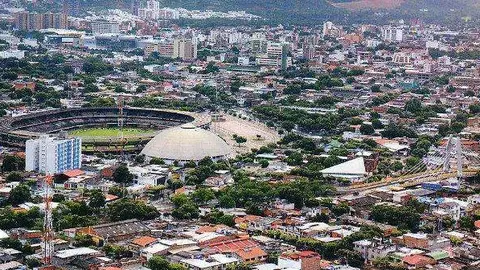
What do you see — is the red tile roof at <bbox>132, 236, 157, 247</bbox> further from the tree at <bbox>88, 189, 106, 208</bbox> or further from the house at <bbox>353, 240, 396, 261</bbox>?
the house at <bbox>353, 240, 396, 261</bbox>

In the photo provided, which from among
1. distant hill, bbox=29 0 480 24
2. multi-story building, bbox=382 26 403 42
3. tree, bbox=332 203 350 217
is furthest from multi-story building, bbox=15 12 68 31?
tree, bbox=332 203 350 217

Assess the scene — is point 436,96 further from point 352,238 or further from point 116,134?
point 352,238

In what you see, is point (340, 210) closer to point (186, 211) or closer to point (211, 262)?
point (186, 211)

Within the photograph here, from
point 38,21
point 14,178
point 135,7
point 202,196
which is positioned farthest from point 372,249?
point 135,7

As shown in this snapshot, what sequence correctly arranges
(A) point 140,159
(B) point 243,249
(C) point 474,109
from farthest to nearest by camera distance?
(C) point 474,109
(A) point 140,159
(B) point 243,249

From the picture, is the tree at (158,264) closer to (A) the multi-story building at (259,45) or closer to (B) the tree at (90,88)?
(B) the tree at (90,88)

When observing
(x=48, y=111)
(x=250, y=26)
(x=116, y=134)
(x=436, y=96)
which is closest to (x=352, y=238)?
(x=116, y=134)

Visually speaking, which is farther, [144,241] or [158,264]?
[144,241]
